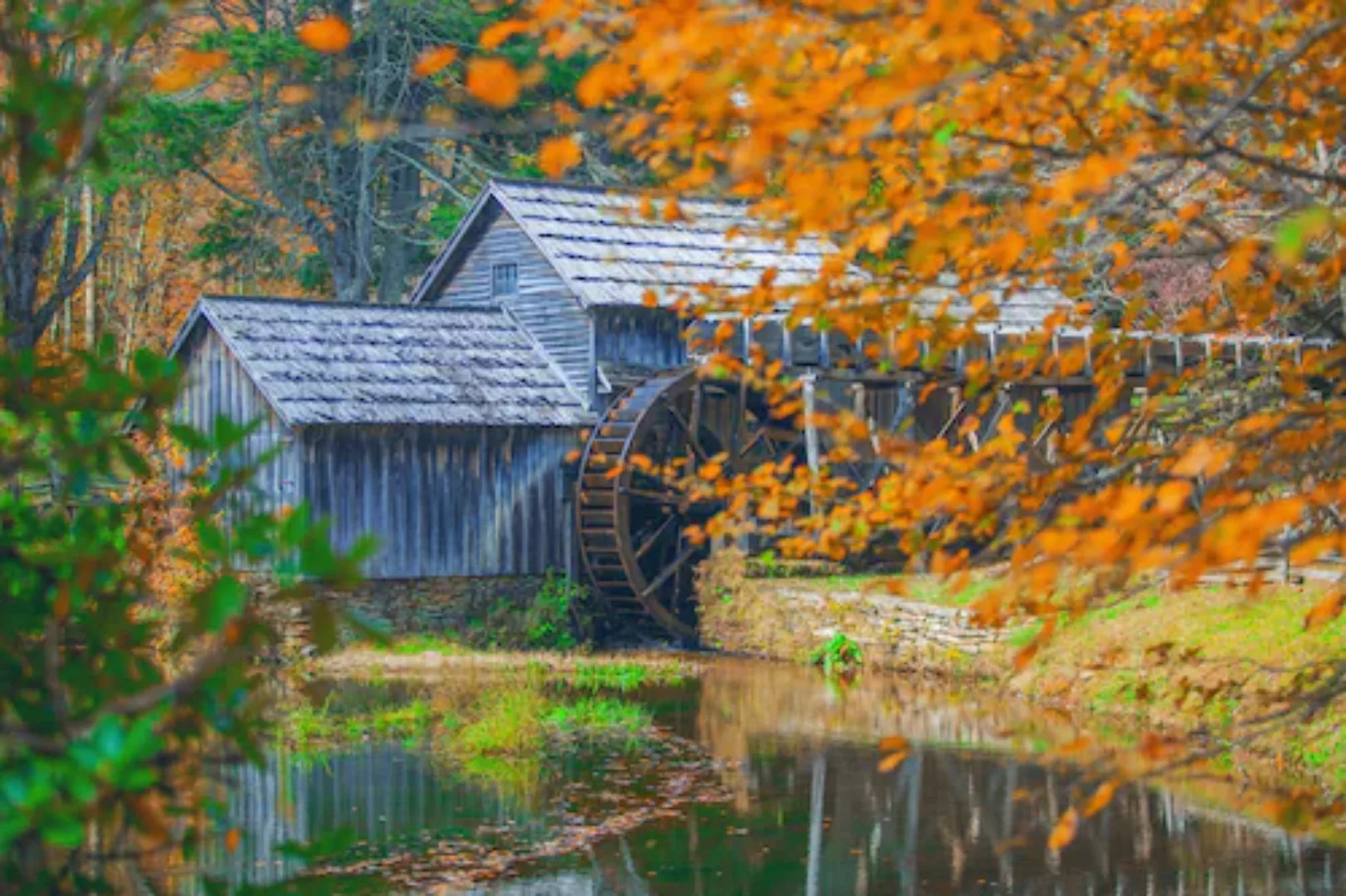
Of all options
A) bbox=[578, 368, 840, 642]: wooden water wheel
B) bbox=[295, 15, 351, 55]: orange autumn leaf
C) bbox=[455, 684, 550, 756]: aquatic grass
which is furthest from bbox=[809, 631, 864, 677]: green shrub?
bbox=[295, 15, 351, 55]: orange autumn leaf

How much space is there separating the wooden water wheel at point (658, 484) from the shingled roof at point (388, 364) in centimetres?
107

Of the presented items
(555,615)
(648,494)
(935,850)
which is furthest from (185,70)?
(555,615)

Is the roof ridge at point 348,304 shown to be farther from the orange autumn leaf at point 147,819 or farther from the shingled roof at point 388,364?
the orange autumn leaf at point 147,819

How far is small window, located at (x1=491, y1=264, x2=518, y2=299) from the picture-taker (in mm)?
25734

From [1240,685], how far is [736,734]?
14.2 feet

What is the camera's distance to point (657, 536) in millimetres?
25031

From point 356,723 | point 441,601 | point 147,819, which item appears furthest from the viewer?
point 441,601

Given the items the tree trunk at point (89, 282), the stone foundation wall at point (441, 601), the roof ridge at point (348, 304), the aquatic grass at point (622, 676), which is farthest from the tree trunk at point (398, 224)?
the aquatic grass at point (622, 676)

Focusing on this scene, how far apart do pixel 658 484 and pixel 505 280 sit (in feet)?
12.0

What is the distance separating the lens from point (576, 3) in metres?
5.18

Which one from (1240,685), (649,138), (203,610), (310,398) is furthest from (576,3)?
(310,398)

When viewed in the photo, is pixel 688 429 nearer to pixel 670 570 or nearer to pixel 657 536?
pixel 657 536

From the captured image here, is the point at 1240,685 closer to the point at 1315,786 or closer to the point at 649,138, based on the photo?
the point at 1315,786

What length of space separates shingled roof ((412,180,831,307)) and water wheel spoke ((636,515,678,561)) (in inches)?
125
